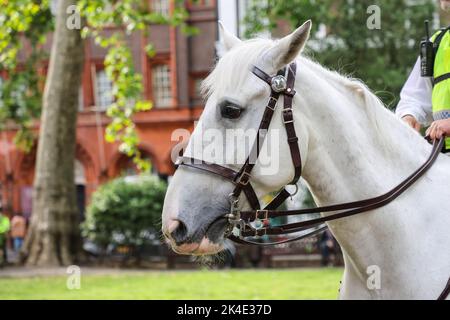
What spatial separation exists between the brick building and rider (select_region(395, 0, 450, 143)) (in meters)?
34.4

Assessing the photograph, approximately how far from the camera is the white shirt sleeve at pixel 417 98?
485 cm

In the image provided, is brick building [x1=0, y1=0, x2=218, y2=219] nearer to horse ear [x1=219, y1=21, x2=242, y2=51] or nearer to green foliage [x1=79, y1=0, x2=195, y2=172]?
green foliage [x1=79, y1=0, x2=195, y2=172]

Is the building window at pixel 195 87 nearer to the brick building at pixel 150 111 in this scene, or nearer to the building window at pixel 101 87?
the brick building at pixel 150 111

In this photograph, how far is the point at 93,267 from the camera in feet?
76.5

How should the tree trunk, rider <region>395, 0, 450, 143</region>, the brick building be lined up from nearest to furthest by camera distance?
1. rider <region>395, 0, 450, 143</region>
2. the tree trunk
3. the brick building

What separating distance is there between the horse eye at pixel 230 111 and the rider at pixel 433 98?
132 centimetres

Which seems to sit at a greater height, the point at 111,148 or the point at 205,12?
the point at 205,12

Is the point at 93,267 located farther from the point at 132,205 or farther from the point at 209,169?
the point at 209,169

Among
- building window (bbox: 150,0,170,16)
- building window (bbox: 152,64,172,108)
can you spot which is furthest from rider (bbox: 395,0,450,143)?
building window (bbox: 150,0,170,16)

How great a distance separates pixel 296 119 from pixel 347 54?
77.7 feet

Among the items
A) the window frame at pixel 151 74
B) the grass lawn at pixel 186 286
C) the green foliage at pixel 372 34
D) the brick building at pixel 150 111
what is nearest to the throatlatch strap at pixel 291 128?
the grass lawn at pixel 186 286

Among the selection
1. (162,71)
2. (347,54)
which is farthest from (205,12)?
(347,54)

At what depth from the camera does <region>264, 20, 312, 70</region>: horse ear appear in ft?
12.2

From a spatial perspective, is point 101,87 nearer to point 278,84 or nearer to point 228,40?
point 228,40
